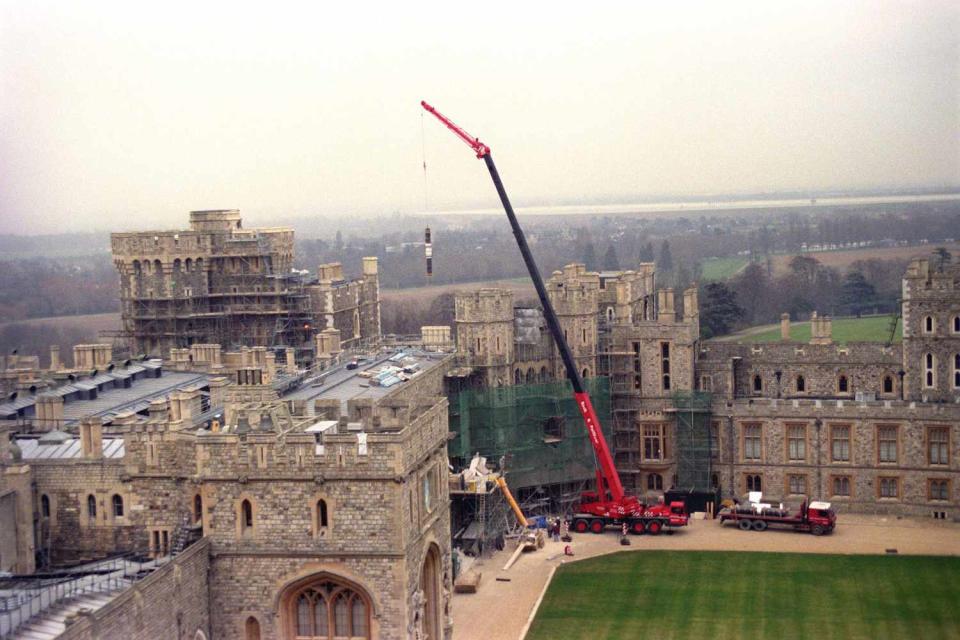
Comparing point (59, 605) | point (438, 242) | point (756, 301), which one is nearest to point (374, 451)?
point (59, 605)

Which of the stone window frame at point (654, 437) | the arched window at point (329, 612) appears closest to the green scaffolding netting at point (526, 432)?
the stone window frame at point (654, 437)

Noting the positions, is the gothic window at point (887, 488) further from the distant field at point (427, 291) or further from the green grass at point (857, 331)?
the distant field at point (427, 291)

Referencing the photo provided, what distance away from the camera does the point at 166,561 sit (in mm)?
28859

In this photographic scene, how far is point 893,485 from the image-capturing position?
168 feet

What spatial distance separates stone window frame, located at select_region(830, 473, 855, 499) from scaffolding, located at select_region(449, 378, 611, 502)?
8.41 metres

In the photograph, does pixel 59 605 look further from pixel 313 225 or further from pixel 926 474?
pixel 313 225

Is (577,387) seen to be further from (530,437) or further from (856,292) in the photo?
(856,292)

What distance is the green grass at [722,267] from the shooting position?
89.0 m

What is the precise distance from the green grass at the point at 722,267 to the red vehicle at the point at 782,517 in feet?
130

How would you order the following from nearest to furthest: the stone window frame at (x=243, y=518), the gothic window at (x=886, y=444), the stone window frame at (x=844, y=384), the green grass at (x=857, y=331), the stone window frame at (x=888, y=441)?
the stone window frame at (x=243, y=518), the stone window frame at (x=888, y=441), the gothic window at (x=886, y=444), the stone window frame at (x=844, y=384), the green grass at (x=857, y=331)

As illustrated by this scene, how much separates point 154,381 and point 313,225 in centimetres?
2007

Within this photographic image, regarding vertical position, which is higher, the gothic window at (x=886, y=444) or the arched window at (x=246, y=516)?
the arched window at (x=246, y=516)

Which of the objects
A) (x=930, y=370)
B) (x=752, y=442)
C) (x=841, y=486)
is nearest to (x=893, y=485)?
(x=841, y=486)

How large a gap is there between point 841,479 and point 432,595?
76.5 ft
